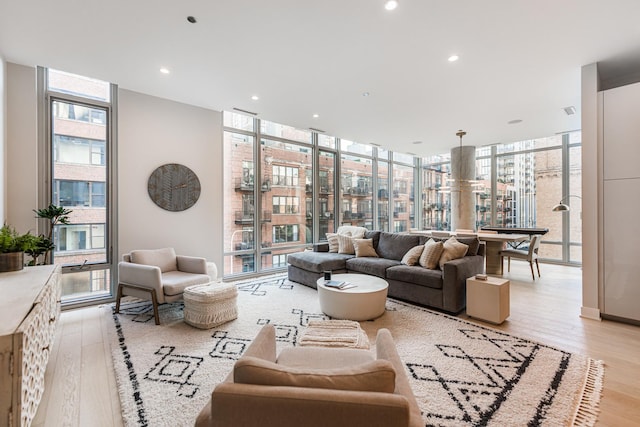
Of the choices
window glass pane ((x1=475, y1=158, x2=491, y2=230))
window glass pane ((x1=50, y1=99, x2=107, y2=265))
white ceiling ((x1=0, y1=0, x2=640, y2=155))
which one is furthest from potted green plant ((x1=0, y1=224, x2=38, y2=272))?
window glass pane ((x1=475, y1=158, x2=491, y2=230))

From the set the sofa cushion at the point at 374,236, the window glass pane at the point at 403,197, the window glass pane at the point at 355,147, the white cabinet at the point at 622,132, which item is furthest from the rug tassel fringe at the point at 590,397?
the window glass pane at the point at 403,197

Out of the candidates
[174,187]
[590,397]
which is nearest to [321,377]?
[590,397]

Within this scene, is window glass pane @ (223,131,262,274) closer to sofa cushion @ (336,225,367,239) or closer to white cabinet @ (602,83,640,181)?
sofa cushion @ (336,225,367,239)

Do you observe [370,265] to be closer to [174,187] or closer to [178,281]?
[178,281]

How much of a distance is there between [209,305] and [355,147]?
18.2 feet

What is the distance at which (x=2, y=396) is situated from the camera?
1315 mm

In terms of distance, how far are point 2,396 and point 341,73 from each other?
3.88 m

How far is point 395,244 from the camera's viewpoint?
15.8ft

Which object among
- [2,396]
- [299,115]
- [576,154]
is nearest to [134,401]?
[2,396]

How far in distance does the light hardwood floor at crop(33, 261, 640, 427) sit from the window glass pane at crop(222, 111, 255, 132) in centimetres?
352

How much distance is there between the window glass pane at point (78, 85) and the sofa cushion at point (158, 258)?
225 cm

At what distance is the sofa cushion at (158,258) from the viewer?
3688mm

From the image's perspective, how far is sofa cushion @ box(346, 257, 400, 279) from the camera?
4.23 m

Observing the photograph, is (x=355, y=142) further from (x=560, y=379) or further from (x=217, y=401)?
(x=217, y=401)
